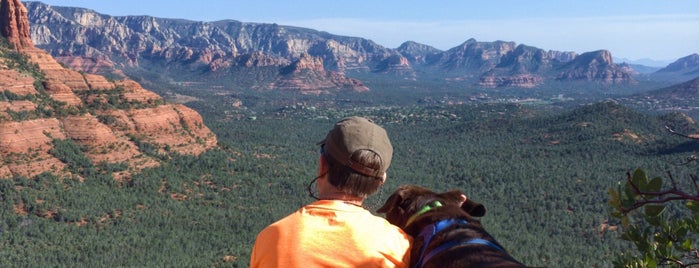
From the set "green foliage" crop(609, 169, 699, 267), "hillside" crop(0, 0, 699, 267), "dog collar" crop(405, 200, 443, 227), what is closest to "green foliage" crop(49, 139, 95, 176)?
"hillside" crop(0, 0, 699, 267)


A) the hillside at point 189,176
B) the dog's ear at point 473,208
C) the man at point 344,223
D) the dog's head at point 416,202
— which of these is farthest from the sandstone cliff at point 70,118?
the dog's ear at point 473,208

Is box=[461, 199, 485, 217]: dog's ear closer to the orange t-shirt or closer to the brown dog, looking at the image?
the brown dog

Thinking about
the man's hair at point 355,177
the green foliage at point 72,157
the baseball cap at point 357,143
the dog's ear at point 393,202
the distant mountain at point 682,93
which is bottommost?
the green foliage at point 72,157

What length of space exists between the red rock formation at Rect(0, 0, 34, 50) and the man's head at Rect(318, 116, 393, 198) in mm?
66961

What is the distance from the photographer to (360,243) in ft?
8.82

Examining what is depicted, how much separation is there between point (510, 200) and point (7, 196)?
143ft

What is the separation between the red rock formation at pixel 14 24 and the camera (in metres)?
58.1

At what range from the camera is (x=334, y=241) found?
2727 mm

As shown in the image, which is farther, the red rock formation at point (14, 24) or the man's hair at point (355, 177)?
the red rock formation at point (14, 24)

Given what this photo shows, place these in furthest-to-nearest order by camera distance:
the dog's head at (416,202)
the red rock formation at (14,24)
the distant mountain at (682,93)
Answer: the distant mountain at (682,93) < the red rock formation at (14,24) < the dog's head at (416,202)

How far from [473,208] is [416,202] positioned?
1.03 ft

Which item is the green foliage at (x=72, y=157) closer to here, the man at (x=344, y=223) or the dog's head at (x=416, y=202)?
the man at (x=344, y=223)

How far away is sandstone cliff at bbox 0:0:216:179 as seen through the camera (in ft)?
142

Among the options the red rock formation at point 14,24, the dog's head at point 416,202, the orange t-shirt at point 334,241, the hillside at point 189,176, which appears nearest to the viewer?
the orange t-shirt at point 334,241
